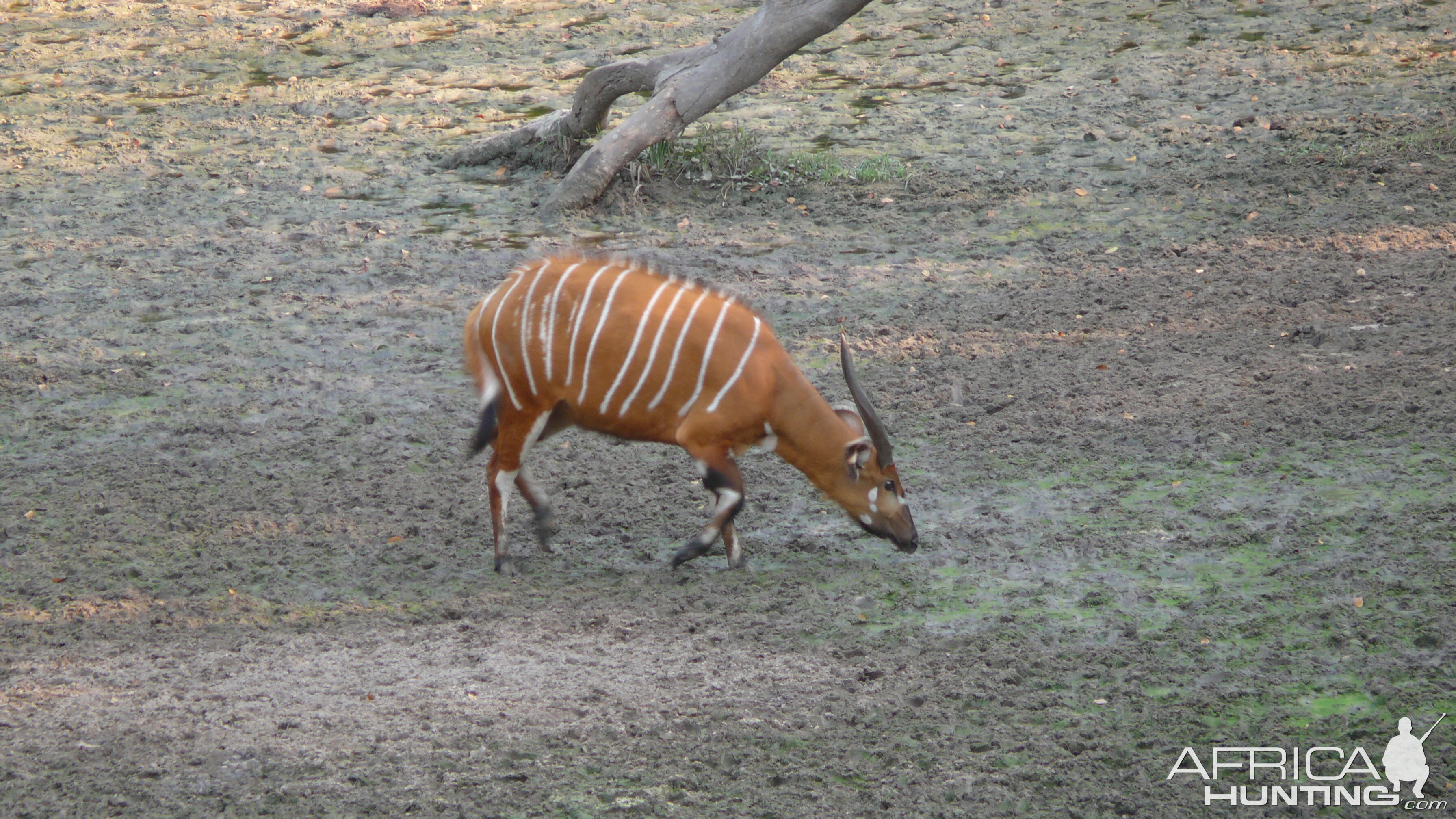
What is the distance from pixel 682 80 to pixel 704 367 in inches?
168

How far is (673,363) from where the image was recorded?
15.4 feet

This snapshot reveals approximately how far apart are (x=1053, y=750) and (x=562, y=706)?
5.05 ft

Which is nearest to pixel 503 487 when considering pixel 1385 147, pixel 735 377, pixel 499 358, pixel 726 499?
pixel 499 358

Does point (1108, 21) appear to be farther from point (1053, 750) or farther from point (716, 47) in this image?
point (1053, 750)

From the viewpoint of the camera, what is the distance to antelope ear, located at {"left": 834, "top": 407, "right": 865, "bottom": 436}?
4.88 m

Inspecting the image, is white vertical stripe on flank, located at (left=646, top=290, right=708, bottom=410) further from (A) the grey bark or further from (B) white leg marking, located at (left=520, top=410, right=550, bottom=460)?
(A) the grey bark

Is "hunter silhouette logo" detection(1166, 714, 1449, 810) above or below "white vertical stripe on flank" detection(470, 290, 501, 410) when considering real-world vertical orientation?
below

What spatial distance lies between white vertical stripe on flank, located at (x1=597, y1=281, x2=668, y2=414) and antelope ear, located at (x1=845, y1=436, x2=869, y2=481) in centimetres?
80

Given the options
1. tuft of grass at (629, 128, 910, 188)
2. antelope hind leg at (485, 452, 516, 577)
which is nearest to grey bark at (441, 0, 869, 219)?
tuft of grass at (629, 128, 910, 188)

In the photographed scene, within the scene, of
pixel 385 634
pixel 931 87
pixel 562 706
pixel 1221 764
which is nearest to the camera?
pixel 1221 764

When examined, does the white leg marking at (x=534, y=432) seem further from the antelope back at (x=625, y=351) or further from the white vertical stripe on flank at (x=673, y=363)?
the white vertical stripe on flank at (x=673, y=363)

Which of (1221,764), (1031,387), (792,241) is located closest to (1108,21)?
(792,241)

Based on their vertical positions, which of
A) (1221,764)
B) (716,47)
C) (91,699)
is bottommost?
(1221,764)

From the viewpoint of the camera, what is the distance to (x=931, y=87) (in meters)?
10.4
